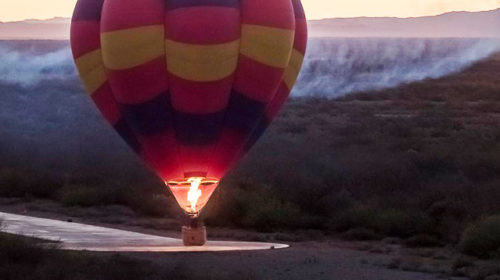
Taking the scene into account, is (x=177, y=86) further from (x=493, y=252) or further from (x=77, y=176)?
(x=77, y=176)

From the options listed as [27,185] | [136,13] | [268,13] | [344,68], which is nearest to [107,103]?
[136,13]

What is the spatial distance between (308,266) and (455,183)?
9423 millimetres

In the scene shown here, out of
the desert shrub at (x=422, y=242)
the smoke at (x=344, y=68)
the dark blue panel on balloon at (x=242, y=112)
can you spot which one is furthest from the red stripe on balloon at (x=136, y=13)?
the smoke at (x=344, y=68)

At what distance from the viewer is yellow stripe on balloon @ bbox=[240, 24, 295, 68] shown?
15.7 metres

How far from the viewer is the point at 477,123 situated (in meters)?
48.1

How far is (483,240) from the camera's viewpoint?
18.9 metres

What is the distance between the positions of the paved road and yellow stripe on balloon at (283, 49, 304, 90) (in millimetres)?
2085

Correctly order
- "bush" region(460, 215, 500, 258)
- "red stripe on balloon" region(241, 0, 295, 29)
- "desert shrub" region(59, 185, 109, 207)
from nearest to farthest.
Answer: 1. "red stripe on balloon" region(241, 0, 295, 29)
2. "bush" region(460, 215, 500, 258)
3. "desert shrub" region(59, 185, 109, 207)

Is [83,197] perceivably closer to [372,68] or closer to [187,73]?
[187,73]

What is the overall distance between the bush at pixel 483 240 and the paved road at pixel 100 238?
7.70 feet

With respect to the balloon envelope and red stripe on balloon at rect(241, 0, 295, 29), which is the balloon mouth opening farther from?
red stripe on balloon at rect(241, 0, 295, 29)

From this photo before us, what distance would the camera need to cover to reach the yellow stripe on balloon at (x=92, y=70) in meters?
16.1

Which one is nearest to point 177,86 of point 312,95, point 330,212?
point 330,212

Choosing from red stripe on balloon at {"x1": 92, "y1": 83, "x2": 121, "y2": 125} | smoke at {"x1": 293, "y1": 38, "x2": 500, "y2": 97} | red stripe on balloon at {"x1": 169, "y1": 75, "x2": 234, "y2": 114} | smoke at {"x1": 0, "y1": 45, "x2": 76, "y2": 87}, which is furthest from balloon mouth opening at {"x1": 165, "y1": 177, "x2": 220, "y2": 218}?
smoke at {"x1": 0, "y1": 45, "x2": 76, "y2": 87}
